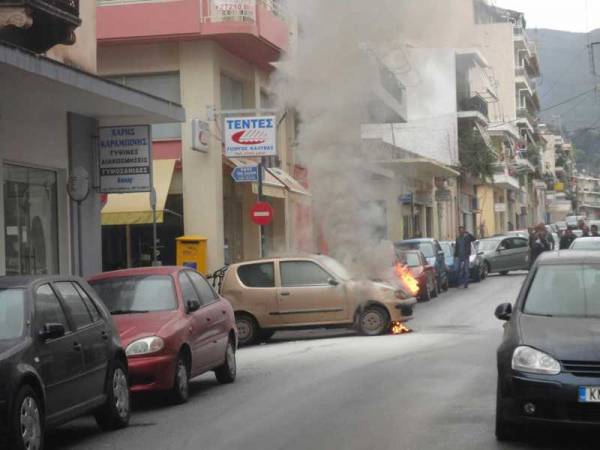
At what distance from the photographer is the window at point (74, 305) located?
970 cm

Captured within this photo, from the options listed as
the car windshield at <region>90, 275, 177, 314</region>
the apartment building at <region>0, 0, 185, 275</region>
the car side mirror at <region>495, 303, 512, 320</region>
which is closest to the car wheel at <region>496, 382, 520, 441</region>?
the car side mirror at <region>495, 303, 512, 320</region>

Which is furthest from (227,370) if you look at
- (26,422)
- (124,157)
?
(124,157)

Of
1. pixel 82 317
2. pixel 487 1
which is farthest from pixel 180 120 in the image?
pixel 82 317

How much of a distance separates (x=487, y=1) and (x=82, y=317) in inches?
568

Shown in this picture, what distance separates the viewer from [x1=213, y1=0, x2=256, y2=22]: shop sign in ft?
86.0

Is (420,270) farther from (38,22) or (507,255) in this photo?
(38,22)

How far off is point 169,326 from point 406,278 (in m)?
16.0

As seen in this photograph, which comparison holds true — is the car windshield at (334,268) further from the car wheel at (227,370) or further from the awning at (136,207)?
the awning at (136,207)

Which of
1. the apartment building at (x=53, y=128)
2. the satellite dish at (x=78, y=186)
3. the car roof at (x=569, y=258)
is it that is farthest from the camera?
the satellite dish at (x=78, y=186)

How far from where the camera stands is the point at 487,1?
22031 mm

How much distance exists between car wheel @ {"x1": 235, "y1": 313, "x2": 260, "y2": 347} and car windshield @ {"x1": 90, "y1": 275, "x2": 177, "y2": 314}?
643 cm

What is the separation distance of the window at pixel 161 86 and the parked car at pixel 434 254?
759cm

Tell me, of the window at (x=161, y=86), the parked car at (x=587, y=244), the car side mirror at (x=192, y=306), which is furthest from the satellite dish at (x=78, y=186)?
the parked car at (x=587, y=244)

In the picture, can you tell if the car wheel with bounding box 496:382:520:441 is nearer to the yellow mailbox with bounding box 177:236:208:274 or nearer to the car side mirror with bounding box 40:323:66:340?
the car side mirror with bounding box 40:323:66:340
